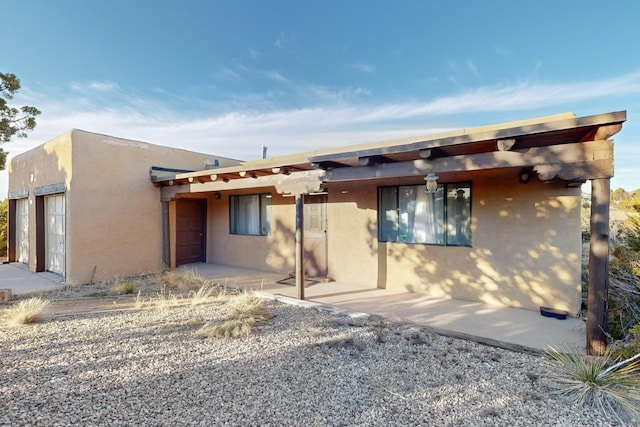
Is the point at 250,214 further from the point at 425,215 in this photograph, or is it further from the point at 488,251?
the point at 488,251

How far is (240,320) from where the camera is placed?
5039 mm

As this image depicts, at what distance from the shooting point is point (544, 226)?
18.4 ft

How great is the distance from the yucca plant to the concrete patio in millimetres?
749

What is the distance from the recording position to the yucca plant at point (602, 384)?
2840mm

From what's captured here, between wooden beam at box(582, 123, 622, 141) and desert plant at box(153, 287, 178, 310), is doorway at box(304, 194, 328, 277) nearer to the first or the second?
desert plant at box(153, 287, 178, 310)

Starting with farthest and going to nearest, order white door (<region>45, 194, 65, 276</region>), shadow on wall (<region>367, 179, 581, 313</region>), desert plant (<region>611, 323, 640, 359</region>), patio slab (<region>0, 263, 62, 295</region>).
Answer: white door (<region>45, 194, 65, 276</region>) → patio slab (<region>0, 263, 62, 295</region>) → shadow on wall (<region>367, 179, 581, 313</region>) → desert plant (<region>611, 323, 640, 359</region>)

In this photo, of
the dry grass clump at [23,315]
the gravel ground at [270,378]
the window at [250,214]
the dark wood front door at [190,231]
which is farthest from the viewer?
the dark wood front door at [190,231]

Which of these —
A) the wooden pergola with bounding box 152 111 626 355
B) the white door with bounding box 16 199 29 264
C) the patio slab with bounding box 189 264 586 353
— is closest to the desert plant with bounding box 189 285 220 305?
the patio slab with bounding box 189 264 586 353

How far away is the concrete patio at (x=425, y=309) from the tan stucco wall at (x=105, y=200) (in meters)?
1.19

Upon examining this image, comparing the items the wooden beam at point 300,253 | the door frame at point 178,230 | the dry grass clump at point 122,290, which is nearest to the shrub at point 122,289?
the dry grass clump at point 122,290

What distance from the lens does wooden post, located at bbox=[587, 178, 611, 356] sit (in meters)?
3.75

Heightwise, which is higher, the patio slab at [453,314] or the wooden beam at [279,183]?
the wooden beam at [279,183]

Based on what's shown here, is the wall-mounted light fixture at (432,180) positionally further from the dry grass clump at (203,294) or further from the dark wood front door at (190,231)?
the dark wood front door at (190,231)

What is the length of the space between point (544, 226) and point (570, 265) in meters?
0.76
